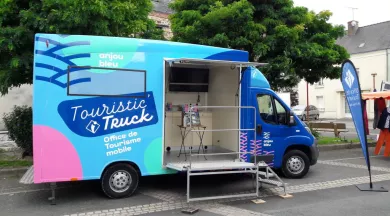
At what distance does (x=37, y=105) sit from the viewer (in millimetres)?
6238

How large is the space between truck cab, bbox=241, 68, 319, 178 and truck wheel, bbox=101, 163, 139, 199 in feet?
8.24

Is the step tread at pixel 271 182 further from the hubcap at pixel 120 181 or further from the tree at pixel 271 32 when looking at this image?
the tree at pixel 271 32

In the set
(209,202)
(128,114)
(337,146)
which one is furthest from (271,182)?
(337,146)

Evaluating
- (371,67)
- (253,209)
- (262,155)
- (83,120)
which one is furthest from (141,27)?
(371,67)

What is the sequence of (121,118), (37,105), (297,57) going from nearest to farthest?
(37,105) < (121,118) < (297,57)

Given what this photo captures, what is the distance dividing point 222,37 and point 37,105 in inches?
262

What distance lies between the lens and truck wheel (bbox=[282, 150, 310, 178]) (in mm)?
8500

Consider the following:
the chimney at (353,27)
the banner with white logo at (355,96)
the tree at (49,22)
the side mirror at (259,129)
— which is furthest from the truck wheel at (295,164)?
the chimney at (353,27)

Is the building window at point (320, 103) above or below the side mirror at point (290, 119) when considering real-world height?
above

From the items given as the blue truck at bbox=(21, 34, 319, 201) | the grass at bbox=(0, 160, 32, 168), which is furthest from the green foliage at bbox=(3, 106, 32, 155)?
the blue truck at bbox=(21, 34, 319, 201)

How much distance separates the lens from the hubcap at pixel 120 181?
22.4 feet

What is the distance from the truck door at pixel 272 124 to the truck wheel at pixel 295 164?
0.77 ft

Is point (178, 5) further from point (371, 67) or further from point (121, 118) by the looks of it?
point (371, 67)

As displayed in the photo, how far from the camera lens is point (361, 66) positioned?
121 ft
